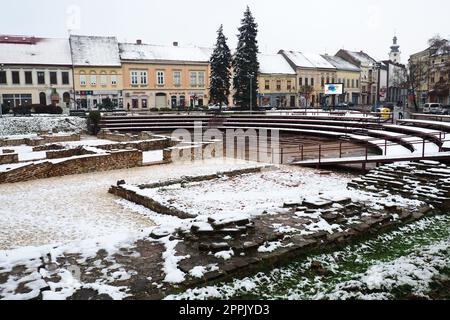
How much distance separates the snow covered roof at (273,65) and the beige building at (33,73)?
92.6 feet

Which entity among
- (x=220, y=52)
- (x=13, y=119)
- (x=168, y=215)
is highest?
(x=220, y=52)

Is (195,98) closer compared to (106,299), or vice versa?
(106,299)

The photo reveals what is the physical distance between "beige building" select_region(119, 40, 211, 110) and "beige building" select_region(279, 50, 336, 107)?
53.1 feet

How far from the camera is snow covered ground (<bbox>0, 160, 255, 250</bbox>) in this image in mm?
10633

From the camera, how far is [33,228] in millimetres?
11164

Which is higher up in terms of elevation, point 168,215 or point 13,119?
point 13,119

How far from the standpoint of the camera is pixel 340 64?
74500 mm

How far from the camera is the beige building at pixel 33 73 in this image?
161ft

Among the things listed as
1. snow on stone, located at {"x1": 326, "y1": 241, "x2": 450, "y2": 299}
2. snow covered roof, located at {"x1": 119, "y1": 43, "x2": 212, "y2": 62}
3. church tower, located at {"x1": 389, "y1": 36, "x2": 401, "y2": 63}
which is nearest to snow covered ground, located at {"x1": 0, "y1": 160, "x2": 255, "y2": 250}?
snow on stone, located at {"x1": 326, "y1": 241, "x2": 450, "y2": 299}

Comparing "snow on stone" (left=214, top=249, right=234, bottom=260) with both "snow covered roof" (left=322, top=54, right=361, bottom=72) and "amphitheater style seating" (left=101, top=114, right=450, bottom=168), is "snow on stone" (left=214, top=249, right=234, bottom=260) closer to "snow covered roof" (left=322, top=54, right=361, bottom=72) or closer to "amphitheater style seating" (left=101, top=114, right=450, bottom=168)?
"amphitheater style seating" (left=101, top=114, right=450, bottom=168)

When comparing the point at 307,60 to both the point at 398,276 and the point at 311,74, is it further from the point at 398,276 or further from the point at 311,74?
the point at 398,276
